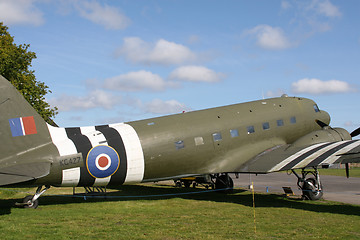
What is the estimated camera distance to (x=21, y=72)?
31.0m

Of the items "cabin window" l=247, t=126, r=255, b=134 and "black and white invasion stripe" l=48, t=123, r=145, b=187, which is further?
"cabin window" l=247, t=126, r=255, b=134

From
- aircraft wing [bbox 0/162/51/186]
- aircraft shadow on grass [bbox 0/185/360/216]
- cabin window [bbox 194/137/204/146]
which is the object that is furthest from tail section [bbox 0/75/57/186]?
cabin window [bbox 194/137/204/146]

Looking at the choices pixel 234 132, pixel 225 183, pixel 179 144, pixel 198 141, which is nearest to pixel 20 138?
pixel 179 144

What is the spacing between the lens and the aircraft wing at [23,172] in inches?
490

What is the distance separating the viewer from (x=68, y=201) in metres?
18.1

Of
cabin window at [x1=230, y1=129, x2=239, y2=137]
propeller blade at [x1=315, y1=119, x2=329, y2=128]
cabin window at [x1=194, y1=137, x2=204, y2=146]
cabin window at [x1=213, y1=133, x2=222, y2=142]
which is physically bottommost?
cabin window at [x1=194, y1=137, x2=204, y2=146]

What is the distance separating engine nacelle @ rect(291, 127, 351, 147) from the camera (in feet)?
66.5

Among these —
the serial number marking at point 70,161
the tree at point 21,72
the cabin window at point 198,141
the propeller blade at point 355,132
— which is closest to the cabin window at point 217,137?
the cabin window at point 198,141

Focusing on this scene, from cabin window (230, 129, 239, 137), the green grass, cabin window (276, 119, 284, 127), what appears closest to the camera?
the green grass

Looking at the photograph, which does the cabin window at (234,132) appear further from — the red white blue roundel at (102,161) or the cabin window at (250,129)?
the red white blue roundel at (102,161)

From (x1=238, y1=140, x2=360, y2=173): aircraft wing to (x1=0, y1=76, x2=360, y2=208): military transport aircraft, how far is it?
1.8 inches

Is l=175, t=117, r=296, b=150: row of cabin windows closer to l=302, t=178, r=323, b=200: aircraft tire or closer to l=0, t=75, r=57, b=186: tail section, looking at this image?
l=302, t=178, r=323, b=200: aircraft tire

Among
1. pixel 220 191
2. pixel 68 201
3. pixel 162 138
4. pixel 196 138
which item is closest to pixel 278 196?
pixel 220 191

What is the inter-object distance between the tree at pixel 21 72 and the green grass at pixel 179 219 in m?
14.3
